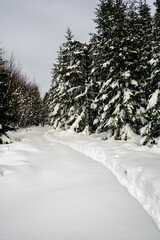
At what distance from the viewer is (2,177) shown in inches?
168

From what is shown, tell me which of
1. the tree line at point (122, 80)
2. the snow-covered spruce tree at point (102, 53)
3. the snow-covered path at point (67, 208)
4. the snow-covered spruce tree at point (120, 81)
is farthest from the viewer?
the snow-covered spruce tree at point (102, 53)

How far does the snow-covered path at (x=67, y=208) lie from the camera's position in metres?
2.37

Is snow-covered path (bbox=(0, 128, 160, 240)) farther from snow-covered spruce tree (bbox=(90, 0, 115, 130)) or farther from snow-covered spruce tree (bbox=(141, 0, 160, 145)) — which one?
snow-covered spruce tree (bbox=(90, 0, 115, 130))

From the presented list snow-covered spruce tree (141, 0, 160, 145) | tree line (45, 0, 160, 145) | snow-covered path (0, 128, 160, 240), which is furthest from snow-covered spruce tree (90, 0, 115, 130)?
snow-covered path (0, 128, 160, 240)

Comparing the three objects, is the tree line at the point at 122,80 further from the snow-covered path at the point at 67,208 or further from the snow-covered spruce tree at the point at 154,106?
the snow-covered path at the point at 67,208

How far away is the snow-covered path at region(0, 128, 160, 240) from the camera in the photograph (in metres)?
2.37

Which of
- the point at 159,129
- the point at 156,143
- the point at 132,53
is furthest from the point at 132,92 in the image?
the point at 156,143

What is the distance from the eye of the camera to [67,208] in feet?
9.99

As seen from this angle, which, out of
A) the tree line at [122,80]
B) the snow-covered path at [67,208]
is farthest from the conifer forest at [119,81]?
the snow-covered path at [67,208]

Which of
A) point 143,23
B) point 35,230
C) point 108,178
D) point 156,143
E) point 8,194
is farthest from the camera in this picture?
point 143,23

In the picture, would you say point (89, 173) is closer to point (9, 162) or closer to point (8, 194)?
point (8, 194)

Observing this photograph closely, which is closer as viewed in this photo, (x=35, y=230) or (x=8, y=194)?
(x=35, y=230)

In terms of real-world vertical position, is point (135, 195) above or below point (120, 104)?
below

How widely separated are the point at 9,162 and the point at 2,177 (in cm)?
133
